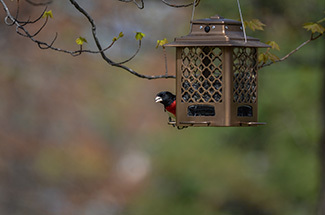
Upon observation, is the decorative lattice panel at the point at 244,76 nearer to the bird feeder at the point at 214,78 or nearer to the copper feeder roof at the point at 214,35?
the bird feeder at the point at 214,78

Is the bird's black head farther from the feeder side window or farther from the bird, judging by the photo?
the feeder side window

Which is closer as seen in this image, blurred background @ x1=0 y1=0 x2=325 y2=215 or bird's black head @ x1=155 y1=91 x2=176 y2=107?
bird's black head @ x1=155 y1=91 x2=176 y2=107

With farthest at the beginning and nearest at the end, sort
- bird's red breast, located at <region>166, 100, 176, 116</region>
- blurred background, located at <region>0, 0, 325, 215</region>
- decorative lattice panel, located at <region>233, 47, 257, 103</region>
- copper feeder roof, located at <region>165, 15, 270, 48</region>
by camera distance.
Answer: blurred background, located at <region>0, 0, 325, 215</region>
bird's red breast, located at <region>166, 100, 176, 116</region>
decorative lattice panel, located at <region>233, 47, 257, 103</region>
copper feeder roof, located at <region>165, 15, 270, 48</region>

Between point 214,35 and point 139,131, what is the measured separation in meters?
14.4

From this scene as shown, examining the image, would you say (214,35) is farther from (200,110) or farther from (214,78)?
(200,110)

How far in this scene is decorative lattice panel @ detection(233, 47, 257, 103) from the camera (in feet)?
14.8

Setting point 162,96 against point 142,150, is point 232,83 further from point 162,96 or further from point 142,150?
point 142,150

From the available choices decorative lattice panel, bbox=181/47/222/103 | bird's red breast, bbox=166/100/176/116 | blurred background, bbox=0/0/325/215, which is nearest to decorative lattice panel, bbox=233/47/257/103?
decorative lattice panel, bbox=181/47/222/103

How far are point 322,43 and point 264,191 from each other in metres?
2.69

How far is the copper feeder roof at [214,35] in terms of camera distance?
172 inches

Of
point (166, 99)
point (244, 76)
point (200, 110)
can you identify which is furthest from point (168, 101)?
point (244, 76)

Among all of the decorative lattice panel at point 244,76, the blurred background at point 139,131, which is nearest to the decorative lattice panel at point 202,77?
the decorative lattice panel at point 244,76

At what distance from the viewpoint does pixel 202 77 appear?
4523 millimetres

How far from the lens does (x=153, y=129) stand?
18.5 m
